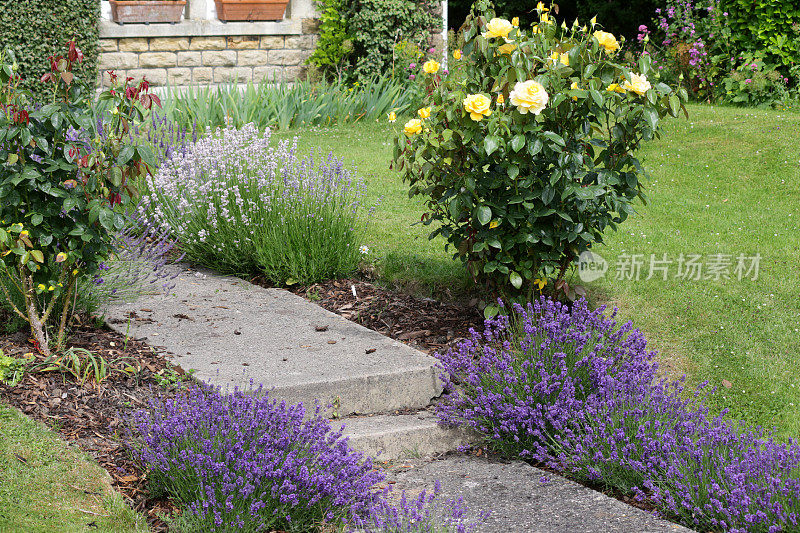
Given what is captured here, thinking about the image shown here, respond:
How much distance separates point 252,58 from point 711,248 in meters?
7.94

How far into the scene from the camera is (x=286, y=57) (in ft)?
37.7

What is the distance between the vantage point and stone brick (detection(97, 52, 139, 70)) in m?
10.5

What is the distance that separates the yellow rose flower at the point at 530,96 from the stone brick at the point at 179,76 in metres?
8.46

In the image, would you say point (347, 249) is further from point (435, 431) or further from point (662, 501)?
point (662, 501)

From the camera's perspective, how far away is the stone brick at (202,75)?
11078 millimetres

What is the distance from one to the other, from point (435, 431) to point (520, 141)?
1296 mm

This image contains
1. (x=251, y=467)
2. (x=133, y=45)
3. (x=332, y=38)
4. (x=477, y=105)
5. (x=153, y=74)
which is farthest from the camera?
(x=332, y=38)

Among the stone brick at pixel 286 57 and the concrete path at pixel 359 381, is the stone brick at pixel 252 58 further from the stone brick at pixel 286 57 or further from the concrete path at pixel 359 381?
the concrete path at pixel 359 381

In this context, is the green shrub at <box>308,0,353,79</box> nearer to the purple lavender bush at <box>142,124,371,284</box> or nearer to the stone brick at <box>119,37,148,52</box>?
the stone brick at <box>119,37,148,52</box>

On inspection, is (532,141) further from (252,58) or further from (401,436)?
(252,58)

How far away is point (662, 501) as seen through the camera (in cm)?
267

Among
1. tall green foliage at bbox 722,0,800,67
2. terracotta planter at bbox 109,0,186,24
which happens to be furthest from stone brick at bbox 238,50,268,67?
tall green foliage at bbox 722,0,800,67

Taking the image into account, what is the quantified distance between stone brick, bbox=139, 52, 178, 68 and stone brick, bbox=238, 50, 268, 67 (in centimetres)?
91

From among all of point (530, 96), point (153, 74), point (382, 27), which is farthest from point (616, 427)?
point (153, 74)
